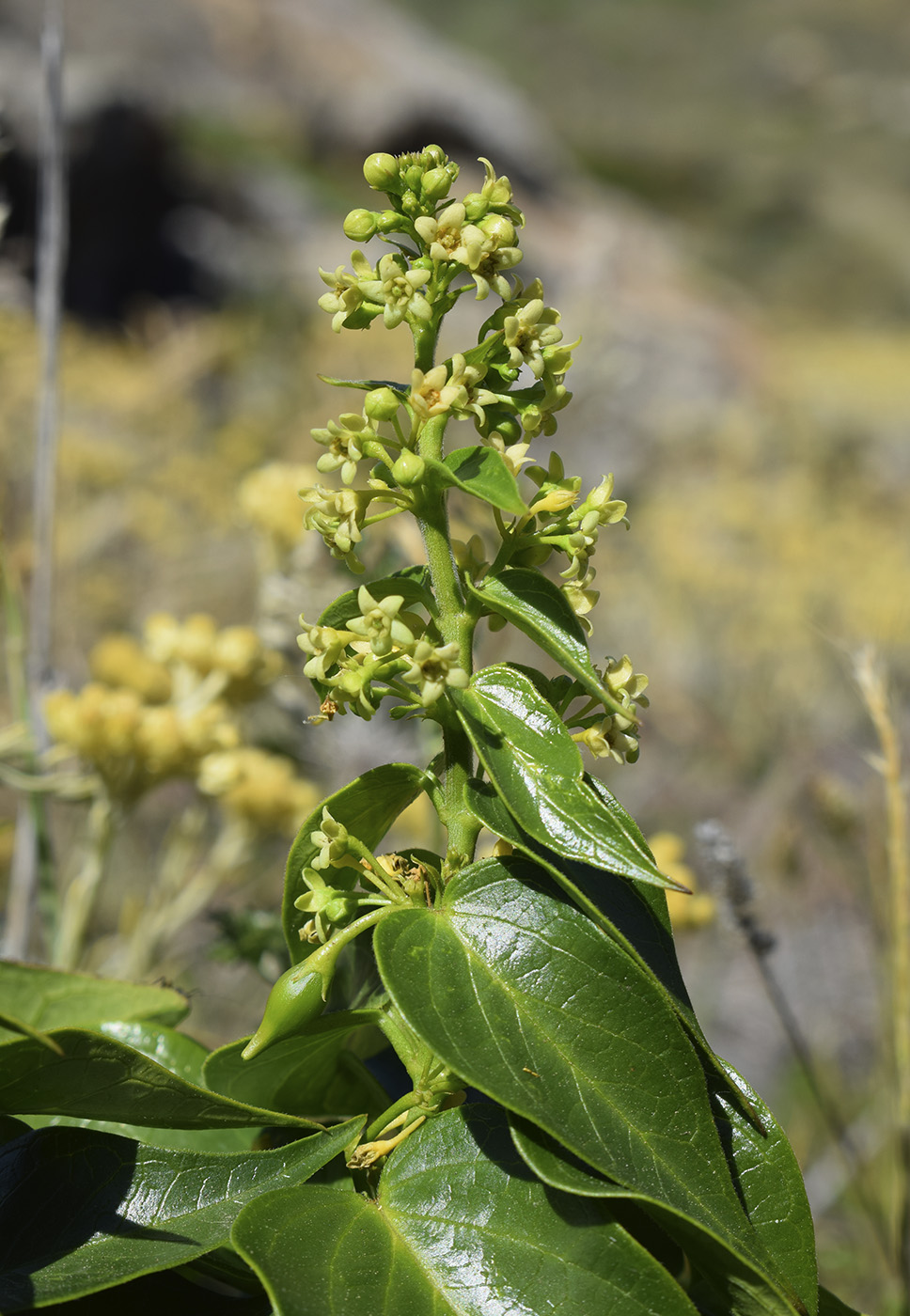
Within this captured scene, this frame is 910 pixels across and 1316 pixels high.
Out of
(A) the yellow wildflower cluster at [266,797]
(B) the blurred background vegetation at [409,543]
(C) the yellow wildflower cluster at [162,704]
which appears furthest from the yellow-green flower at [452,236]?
(A) the yellow wildflower cluster at [266,797]

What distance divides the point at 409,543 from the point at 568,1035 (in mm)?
680

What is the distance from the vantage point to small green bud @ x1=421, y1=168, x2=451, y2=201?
381mm

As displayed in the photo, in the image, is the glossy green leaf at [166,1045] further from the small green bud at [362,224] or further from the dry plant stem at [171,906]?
the dry plant stem at [171,906]

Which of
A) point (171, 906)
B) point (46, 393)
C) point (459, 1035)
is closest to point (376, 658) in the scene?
point (459, 1035)

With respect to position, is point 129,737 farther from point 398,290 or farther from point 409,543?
point 398,290

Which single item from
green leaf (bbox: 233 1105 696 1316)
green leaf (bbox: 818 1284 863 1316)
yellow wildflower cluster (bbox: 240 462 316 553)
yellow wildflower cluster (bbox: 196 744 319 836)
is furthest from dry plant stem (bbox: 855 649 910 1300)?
yellow wildflower cluster (bbox: 240 462 316 553)

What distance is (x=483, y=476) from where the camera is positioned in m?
0.36

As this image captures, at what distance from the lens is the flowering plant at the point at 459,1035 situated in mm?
314

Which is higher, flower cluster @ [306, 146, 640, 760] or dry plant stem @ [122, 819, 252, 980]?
flower cluster @ [306, 146, 640, 760]

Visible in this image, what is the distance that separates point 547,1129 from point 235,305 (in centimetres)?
811

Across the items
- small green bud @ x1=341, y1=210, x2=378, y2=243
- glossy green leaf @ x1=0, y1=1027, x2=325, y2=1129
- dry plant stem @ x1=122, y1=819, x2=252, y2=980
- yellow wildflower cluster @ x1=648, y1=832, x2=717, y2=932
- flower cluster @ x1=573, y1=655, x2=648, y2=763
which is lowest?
dry plant stem @ x1=122, y1=819, x2=252, y2=980

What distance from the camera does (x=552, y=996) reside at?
336mm

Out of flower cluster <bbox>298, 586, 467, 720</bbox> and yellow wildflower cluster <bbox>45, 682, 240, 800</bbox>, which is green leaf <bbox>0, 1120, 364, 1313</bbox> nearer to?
flower cluster <bbox>298, 586, 467, 720</bbox>

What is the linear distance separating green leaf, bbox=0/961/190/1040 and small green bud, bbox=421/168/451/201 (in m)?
0.37
